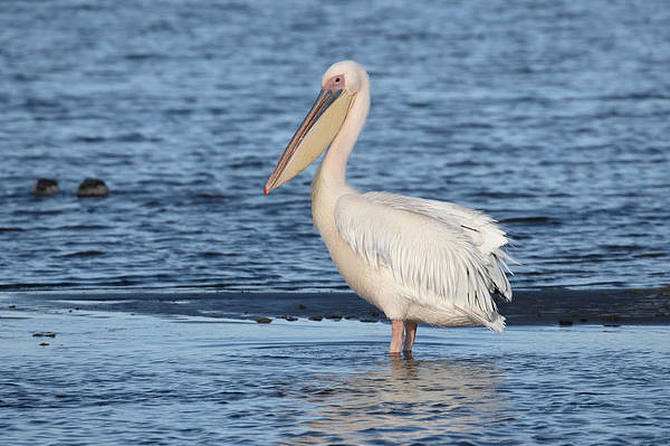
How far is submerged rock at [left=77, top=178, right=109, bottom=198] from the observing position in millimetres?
12562

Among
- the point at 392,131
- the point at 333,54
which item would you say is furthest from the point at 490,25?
the point at 392,131

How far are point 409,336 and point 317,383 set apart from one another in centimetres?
91

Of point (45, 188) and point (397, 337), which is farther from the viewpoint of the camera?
point (45, 188)

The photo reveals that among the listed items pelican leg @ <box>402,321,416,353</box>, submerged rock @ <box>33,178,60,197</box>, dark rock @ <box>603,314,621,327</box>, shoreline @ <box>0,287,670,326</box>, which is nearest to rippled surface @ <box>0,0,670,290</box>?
submerged rock @ <box>33,178,60,197</box>

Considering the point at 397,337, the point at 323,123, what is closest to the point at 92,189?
the point at 323,123

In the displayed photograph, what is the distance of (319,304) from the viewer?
28.5 ft

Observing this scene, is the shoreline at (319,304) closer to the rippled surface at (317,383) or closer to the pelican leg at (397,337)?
the rippled surface at (317,383)

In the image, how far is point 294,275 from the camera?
9594 millimetres

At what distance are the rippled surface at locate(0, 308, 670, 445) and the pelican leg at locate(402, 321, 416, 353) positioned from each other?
0.36 feet

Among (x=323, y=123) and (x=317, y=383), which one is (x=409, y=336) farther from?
(x=323, y=123)

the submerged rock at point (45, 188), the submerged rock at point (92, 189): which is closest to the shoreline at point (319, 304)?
the submerged rock at point (92, 189)

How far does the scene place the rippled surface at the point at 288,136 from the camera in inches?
401

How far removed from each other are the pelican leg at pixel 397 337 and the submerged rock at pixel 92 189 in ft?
18.7

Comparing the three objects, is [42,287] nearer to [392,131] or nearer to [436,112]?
[392,131]
